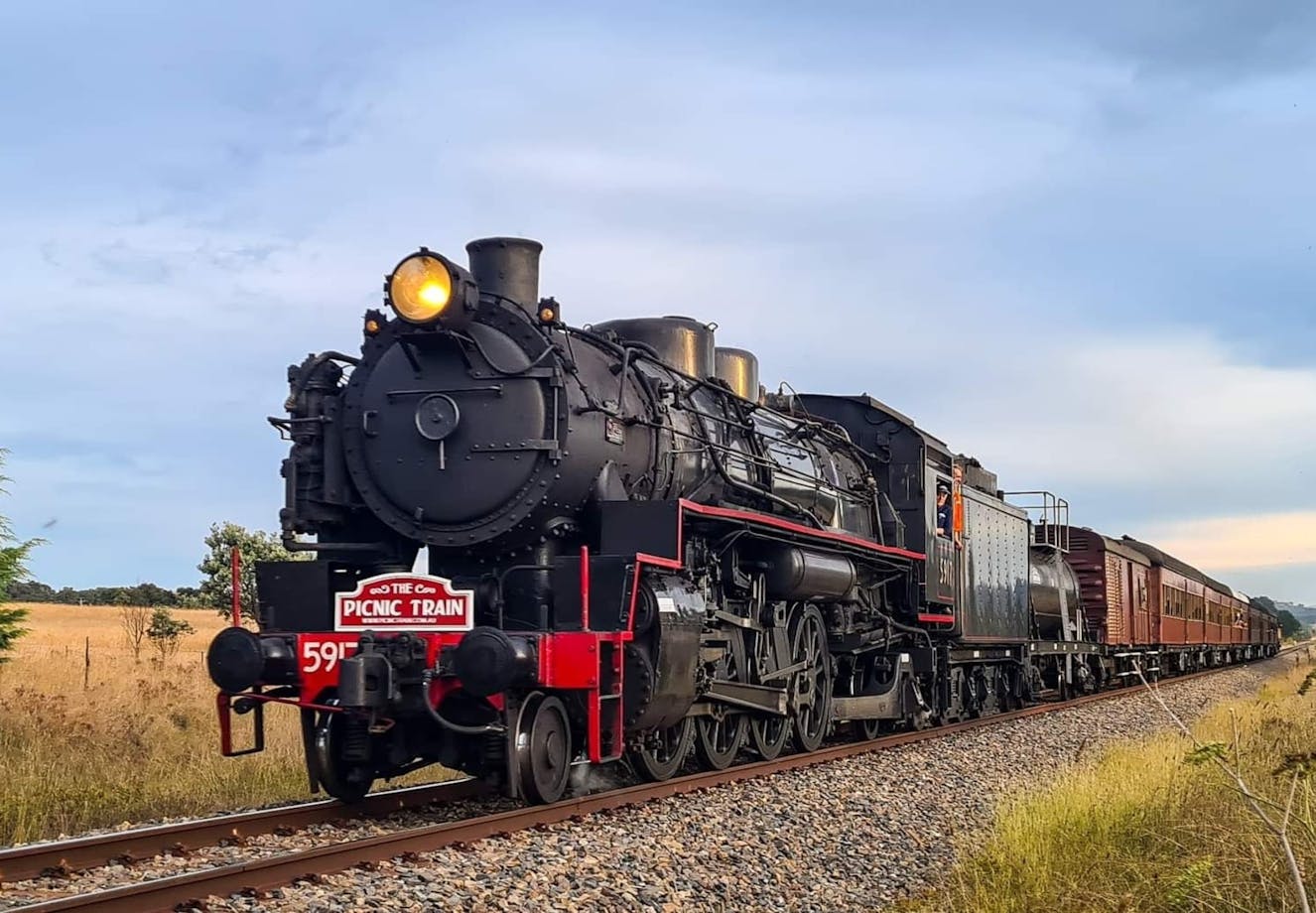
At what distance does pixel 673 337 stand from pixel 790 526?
2.08m

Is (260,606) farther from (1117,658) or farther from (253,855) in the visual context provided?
(1117,658)

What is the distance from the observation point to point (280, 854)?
675 centimetres

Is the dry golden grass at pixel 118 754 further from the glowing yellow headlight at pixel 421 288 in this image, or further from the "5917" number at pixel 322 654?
the glowing yellow headlight at pixel 421 288

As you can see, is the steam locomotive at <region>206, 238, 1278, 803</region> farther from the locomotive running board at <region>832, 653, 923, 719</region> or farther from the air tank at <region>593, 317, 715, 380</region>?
the locomotive running board at <region>832, 653, 923, 719</region>

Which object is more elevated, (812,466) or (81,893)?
(812,466)

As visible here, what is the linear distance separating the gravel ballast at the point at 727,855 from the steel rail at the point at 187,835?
1315 millimetres

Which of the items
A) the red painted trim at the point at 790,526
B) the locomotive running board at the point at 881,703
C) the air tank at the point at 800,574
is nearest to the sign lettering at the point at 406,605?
the red painted trim at the point at 790,526

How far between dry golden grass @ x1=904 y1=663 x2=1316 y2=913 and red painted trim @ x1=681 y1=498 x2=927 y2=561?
2.82 m

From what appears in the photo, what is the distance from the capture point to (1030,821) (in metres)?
7.39

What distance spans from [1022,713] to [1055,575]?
546cm

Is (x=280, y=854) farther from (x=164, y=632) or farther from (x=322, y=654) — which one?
(x=164, y=632)

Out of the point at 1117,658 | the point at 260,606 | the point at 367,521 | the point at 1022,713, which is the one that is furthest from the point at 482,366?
the point at 1117,658

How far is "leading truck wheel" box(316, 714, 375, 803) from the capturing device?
852 centimetres

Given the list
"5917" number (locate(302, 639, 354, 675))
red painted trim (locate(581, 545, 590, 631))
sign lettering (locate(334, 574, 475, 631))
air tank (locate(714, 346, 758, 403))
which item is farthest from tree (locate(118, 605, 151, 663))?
red painted trim (locate(581, 545, 590, 631))
